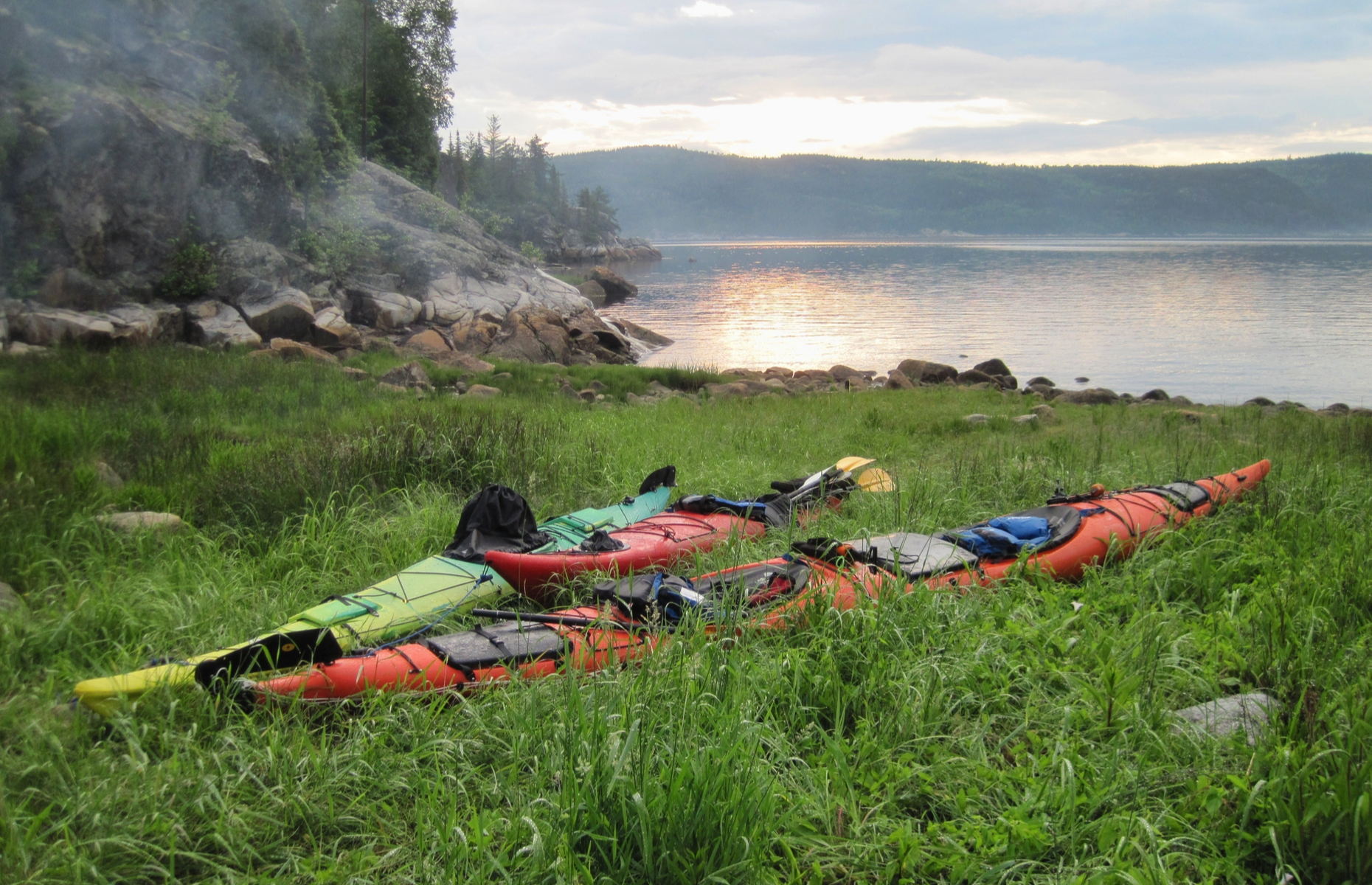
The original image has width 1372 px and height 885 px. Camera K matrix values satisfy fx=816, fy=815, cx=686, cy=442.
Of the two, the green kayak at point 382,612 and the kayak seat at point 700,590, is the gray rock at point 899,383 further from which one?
the kayak seat at point 700,590

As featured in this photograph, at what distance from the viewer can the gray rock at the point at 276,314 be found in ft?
55.3

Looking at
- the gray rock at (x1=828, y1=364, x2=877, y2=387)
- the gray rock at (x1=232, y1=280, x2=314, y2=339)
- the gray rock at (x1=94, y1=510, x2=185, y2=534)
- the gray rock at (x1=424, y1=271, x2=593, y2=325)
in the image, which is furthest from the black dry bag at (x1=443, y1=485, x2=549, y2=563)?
the gray rock at (x1=424, y1=271, x2=593, y2=325)

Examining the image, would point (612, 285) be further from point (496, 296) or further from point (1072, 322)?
point (1072, 322)

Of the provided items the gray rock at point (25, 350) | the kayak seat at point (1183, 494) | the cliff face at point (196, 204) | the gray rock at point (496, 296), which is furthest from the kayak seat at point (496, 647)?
the gray rock at point (496, 296)

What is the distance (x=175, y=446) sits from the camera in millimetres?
6676

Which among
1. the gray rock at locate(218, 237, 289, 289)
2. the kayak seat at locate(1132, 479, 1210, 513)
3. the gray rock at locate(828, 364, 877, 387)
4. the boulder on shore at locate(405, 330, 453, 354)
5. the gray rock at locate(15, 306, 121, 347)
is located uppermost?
the gray rock at locate(218, 237, 289, 289)

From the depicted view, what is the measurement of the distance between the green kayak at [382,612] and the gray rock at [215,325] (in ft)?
40.8

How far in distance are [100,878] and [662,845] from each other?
1482 mm

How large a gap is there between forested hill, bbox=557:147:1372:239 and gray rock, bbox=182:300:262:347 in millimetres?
150556

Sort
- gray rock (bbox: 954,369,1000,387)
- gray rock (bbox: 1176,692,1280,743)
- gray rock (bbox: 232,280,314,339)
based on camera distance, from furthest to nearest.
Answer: gray rock (bbox: 954,369,1000,387) < gray rock (bbox: 232,280,314,339) < gray rock (bbox: 1176,692,1280,743)

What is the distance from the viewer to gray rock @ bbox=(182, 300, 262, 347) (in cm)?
1562

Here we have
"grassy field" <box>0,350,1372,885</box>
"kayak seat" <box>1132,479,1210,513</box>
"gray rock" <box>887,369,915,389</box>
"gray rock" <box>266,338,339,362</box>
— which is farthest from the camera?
"gray rock" <box>887,369,915,389</box>

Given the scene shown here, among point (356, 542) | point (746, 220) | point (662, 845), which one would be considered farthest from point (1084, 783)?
point (746, 220)

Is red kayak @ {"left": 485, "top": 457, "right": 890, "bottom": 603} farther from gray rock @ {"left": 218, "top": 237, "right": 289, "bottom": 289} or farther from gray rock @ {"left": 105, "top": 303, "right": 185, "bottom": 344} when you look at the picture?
gray rock @ {"left": 218, "top": 237, "right": 289, "bottom": 289}
